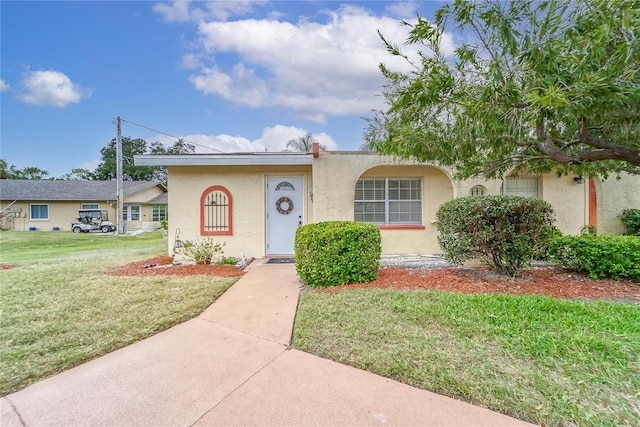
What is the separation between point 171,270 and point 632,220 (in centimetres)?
1310

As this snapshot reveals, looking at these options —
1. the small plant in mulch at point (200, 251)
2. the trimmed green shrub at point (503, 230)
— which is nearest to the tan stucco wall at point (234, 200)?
the small plant in mulch at point (200, 251)

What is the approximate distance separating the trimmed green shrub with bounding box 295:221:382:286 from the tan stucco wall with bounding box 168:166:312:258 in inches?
130

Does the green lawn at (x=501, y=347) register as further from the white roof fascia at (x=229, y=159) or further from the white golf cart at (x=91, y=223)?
the white golf cart at (x=91, y=223)

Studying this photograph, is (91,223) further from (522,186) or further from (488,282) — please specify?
(522,186)

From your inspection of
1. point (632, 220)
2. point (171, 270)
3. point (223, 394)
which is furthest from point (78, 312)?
point (632, 220)

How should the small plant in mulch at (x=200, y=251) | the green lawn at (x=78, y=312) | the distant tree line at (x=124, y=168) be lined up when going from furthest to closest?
the distant tree line at (x=124, y=168) → the small plant in mulch at (x=200, y=251) → the green lawn at (x=78, y=312)

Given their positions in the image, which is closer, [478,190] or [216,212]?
[216,212]

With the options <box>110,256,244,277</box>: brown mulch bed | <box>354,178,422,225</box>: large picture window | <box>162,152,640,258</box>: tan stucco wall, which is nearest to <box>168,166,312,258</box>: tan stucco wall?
<box>162,152,640,258</box>: tan stucco wall

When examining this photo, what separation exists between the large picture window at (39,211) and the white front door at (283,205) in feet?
91.6

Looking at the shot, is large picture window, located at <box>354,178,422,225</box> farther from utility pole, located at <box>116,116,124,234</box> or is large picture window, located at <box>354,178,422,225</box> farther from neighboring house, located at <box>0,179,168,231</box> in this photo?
neighboring house, located at <box>0,179,168,231</box>

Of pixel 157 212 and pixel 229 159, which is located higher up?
pixel 229 159

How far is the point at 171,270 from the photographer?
21.9 feet

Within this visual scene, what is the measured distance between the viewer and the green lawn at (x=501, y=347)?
2.04 meters

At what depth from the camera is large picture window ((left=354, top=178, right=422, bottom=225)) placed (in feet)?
27.3
